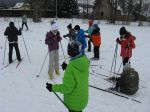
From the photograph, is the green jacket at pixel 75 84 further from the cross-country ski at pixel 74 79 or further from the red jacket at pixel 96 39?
the red jacket at pixel 96 39

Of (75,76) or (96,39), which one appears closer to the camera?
(75,76)

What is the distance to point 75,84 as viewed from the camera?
4.30 m

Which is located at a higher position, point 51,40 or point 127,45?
point 51,40

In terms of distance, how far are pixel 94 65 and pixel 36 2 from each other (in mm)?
29509

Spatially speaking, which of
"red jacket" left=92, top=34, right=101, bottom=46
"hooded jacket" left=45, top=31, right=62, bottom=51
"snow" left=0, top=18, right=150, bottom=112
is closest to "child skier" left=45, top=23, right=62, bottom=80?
"hooded jacket" left=45, top=31, right=62, bottom=51

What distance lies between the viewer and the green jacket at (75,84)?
424 cm

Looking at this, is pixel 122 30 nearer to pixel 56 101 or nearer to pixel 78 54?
pixel 56 101

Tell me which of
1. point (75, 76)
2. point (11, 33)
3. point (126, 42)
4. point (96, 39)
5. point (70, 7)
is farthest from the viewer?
point (70, 7)

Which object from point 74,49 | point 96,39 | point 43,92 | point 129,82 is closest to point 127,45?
point 129,82

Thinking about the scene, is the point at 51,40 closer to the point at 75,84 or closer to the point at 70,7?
the point at 75,84

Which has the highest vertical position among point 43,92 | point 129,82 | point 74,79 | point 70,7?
point 70,7

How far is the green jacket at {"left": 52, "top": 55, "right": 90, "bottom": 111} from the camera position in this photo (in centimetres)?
424

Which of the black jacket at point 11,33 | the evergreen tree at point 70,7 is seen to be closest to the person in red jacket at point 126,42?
the black jacket at point 11,33

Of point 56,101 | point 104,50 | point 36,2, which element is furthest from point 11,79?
A: point 36,2
